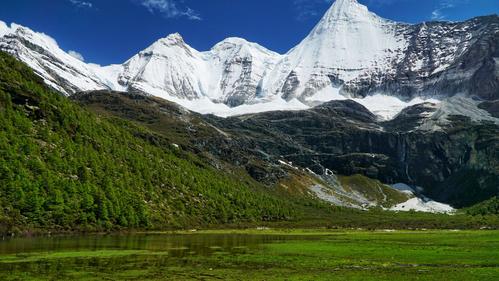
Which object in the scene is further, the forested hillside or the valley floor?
the forested hillside

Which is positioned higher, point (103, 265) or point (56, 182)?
point (56, 182)

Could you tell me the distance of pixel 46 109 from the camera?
652 ft

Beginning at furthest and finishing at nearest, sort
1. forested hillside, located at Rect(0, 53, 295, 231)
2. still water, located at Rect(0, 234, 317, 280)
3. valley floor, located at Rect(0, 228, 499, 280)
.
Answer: forested hillside, located at Rect(0, 53, 295, 231)
valley floor, located at Rect(0, 228, 499, 280)
still water, located at Rect(0, 234, 317, 280)

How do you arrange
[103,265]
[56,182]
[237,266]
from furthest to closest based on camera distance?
1. [56,182]
2. [237,266]
3. [103,265]

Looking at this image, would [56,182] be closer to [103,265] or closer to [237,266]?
[103,265]

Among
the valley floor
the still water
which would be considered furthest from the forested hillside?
the valley floor

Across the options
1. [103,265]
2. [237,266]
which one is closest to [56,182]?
[103,265]

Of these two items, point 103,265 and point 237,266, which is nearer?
point 103,265

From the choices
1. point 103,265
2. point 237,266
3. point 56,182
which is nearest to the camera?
point 103,265

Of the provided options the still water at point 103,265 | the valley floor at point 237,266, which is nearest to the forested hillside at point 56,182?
the still water at point 103,265

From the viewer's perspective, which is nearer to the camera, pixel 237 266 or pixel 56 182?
pixel 237 266

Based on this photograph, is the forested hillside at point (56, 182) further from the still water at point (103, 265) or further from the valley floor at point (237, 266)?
the valley floor at point (237, 266)

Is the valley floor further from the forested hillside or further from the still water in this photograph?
the forested hillside

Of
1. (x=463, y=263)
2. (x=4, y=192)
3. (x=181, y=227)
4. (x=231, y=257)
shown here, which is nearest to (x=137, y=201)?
(x=181, y=227)
